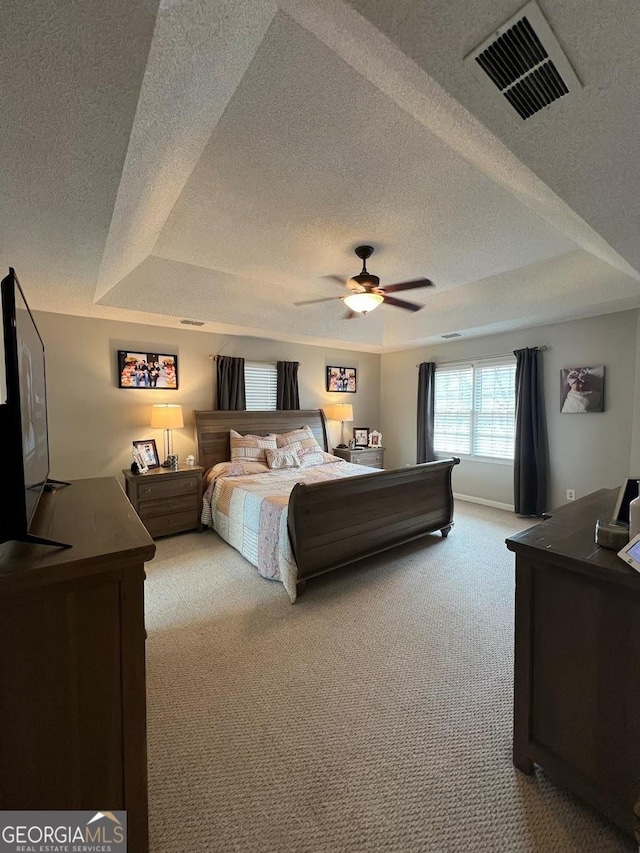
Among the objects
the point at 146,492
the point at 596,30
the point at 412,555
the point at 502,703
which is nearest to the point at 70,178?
the point at 596,30

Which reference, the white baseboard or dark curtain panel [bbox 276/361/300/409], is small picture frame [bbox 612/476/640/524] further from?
dark curtain panel [bbox 276/361/300/409]

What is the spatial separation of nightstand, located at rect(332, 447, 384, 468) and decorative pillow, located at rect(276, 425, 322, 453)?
25.5 inches

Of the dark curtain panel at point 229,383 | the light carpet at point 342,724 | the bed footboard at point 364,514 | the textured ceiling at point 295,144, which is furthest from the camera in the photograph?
the dark curtain panel at point 229,383

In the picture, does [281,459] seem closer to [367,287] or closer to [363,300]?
[363,300]

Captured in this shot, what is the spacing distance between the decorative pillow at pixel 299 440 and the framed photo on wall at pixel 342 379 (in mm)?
1094

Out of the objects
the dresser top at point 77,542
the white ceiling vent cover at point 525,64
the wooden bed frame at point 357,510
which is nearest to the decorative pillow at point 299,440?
the wooden bed frame at point 357,510

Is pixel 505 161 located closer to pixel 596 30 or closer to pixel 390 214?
pixel 596 30

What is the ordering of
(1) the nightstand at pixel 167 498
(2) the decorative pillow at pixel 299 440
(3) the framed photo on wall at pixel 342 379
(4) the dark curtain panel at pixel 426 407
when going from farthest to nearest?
(3) the framed photo on wall at pixel 342 379 → (4) the dark curtain panel at pixel 426 407 → (2) the decorative pillow at pixel 299 440 → (1) the nightstand at pixel 167 498

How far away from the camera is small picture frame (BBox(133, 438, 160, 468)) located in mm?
3997

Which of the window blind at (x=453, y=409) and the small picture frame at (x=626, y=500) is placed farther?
the window blind at (x=453, y=409)

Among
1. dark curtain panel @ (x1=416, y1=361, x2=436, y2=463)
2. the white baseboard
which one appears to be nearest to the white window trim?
dark curtain panel @ (x1=416, y1=361, x2=436, y2=463)

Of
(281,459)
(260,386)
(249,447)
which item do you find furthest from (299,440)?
(260,386)

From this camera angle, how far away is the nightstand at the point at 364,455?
563cm

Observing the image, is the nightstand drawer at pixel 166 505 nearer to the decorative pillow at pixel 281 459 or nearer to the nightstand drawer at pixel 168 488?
the nightstand drawer at pixel 168 488
